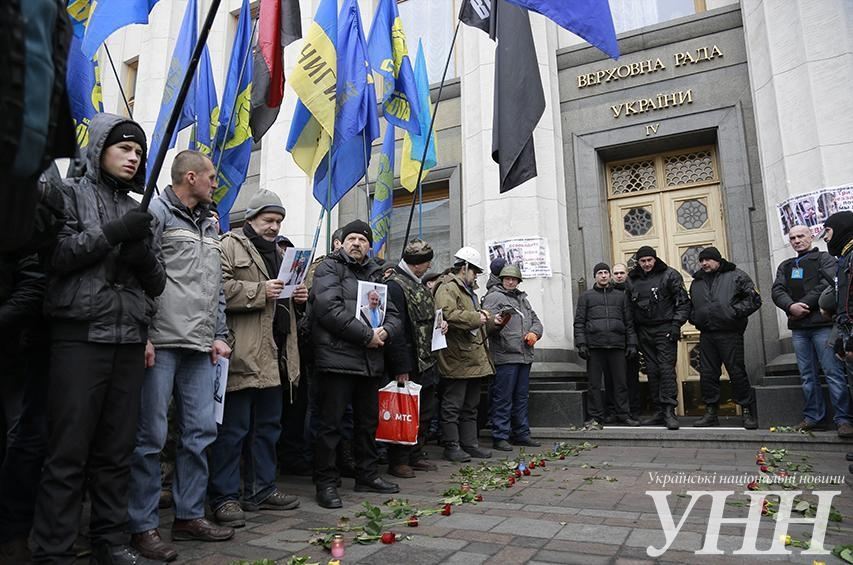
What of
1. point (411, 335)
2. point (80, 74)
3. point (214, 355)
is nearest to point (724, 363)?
point (411, 335)

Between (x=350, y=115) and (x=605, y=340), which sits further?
(x=605, y=340)

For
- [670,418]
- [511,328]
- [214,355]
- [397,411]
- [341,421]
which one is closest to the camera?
[214,355]

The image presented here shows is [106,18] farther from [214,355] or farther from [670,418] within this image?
[670,418]

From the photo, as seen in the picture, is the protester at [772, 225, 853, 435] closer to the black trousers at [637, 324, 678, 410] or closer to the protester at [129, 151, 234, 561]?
the black trousers at [637, 324, 678, 410]

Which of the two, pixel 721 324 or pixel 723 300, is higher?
pixel 723 300

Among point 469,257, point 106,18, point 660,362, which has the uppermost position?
point 106,18

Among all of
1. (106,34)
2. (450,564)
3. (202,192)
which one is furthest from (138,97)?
(450,564)

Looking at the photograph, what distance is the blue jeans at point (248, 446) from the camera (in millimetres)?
3735

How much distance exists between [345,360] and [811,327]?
503 centimetres

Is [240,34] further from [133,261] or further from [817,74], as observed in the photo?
[817,74]

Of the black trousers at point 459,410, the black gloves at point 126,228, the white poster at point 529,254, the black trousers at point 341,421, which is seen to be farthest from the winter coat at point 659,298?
the black gloves at point 126,228

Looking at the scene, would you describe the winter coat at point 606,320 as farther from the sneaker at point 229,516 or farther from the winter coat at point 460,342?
the sneaker at point 229,516

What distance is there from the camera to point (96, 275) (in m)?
2.73

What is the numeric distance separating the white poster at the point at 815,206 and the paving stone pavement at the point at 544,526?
120 inches
